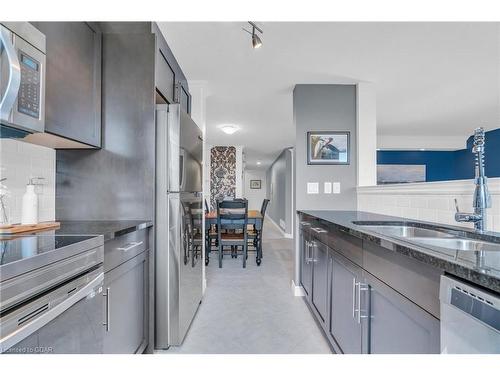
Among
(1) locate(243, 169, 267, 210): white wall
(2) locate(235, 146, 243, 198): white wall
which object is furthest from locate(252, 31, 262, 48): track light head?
(1) locate(243, 169, 267, 210): white wall

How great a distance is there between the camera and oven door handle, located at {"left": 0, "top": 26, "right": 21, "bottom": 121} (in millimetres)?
1040

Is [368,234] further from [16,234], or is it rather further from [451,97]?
[451,97]

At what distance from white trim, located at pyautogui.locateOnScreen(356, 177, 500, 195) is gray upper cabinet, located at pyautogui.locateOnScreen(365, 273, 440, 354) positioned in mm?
808

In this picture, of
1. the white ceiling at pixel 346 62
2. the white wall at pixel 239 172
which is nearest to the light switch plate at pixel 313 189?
the white ceiling at pixel 346 62

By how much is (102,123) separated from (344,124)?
2391 millimetres

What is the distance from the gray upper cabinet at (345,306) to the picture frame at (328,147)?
1.44 m

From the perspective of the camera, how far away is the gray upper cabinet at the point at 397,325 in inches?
33.3

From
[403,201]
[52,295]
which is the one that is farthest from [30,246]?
[403,201]

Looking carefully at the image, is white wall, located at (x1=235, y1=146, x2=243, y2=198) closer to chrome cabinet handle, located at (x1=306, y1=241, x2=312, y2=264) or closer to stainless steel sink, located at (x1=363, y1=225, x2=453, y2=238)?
chrome cabinet handle, located at (x1=306, y1=241, x2=312, y2=264)

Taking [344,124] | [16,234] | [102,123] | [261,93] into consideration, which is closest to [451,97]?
[344,124]

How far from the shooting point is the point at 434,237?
1.57 metres

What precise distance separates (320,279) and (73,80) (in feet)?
6.96

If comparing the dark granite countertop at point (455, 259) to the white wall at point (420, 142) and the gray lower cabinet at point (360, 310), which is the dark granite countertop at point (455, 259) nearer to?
the gray lower cabinet at point (360, 310)
